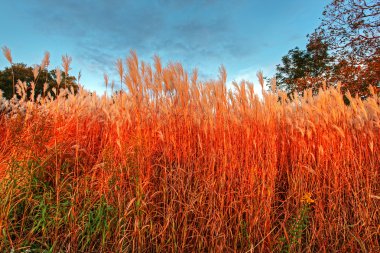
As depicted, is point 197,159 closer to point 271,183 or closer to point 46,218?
point 271,183

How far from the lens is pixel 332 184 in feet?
9.71

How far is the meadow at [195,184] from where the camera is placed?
7.55 ft

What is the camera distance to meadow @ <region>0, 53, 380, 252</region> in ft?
7.55

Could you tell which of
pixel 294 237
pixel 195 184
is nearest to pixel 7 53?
pixel 195 184

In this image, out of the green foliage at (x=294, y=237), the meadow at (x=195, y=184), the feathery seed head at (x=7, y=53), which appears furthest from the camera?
the feathery seed head at (x=7, y=53)

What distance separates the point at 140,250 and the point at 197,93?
5.25ft

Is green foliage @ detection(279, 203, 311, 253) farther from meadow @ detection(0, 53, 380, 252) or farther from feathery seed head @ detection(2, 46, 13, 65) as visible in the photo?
Answer: feathery seed head @ detection(2, 46, 13, 65)

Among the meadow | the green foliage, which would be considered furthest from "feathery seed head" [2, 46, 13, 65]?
the green foliage

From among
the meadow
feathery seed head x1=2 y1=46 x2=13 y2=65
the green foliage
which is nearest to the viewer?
the green foliage

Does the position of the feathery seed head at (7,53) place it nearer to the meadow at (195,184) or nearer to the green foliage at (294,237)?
the meadow at (195,184)

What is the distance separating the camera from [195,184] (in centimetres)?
266

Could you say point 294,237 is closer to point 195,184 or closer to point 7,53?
point 195,184

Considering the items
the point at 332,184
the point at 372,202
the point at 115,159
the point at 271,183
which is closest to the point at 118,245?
the point at 115,159

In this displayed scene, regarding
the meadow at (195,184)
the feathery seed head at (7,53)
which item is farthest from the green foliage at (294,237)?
the feathery seed head at (7,53)
